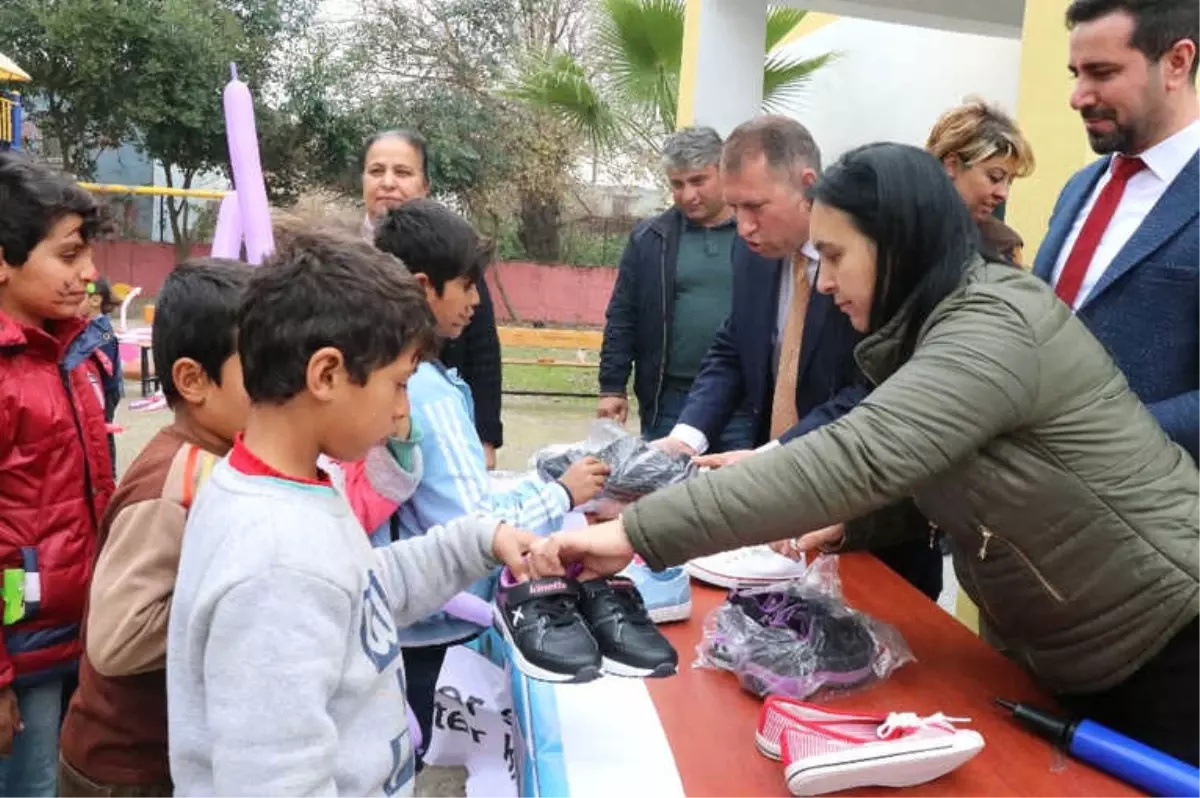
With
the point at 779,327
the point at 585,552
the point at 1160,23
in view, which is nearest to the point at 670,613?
the point at 585,552

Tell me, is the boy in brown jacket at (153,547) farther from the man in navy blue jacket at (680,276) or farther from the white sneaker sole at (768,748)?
the man in navy blue jacket at (680,276)

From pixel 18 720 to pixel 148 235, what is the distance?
17.1 m

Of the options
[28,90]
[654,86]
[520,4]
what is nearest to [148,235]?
[28,90]

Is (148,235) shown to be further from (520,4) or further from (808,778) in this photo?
(808,778)

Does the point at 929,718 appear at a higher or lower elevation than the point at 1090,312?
lower

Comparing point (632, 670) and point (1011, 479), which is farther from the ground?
point (1011, 479)

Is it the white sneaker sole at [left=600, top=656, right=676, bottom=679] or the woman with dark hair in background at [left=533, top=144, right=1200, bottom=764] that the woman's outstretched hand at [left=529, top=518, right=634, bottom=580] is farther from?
the white sneaker sole at [left=600, top=656, right=676, bottom=679]

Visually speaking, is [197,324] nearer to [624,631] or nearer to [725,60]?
[624,631]

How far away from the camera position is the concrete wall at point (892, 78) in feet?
26.2

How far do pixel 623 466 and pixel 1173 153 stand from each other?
1.22 metres

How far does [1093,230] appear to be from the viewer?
202 cm

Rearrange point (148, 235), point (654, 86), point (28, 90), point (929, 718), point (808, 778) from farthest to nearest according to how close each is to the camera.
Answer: point (148, 235) < point (28, 90) < point (654, 86) < point (929, 718) < point (808, 778)

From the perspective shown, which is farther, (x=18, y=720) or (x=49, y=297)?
(x=49, y=297)

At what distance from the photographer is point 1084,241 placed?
2.03m
